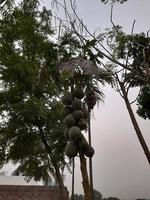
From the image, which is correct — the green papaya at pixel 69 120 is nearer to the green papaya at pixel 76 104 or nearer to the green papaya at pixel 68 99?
the green papaya at pixel 76 104

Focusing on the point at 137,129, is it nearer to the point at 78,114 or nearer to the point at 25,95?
the point at 78,114

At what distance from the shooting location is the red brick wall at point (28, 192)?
18.6 m

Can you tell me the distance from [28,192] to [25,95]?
5735mm

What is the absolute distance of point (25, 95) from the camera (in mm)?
15898

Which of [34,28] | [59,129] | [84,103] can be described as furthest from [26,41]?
[84,103]

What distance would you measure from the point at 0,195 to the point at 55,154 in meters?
4.05

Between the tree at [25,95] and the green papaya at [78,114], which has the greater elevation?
the tree at [25,95]

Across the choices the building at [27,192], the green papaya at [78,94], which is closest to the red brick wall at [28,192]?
the building at [27,192]

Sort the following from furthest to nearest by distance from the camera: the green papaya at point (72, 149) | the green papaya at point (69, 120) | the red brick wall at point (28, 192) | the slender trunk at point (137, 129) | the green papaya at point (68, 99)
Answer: the red brick wall at point (28, 192)
the slender trunk at point (137, 129)
the green papaya at point (68, 99)
the green papaya at point (69, 120)
the green papaya at point (72, 149)

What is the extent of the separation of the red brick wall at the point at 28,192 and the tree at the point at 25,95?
2.73m

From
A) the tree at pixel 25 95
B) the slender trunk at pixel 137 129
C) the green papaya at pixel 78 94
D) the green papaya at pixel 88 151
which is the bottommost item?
the green papaya at pixel 88 151

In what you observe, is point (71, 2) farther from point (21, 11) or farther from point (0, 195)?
point (0, 195)

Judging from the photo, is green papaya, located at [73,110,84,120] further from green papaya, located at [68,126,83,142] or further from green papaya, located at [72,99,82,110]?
green papaya, located at [68,126,83,142]

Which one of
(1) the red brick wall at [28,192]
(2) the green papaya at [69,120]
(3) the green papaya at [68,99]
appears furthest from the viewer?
(1) the red brick wall at [28,192]
